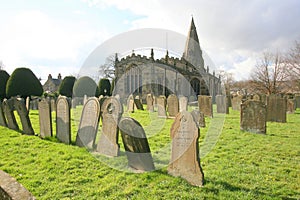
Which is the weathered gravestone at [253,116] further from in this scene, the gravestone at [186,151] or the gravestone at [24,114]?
the gravestone at [24,114]

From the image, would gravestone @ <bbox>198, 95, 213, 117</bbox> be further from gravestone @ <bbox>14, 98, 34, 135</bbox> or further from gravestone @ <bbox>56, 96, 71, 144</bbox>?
gravestone @ <bbox>14, 98, 34, 135</bbox>

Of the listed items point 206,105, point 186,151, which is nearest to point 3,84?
point 206,105

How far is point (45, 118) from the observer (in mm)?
6824

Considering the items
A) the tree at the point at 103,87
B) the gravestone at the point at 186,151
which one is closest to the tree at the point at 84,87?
the tree at the point at 103,87

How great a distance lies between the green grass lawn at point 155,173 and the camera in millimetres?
3230

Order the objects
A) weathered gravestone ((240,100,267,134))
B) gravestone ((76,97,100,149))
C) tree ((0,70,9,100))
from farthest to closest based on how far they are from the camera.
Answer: tree ((0,70,9,100)), weathered gravestone ((240,100,267,134)), gravestone ((76,97,100,149))

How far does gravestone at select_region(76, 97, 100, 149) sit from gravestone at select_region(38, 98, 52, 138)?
1.42m

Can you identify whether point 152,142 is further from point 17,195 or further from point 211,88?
point 211,88

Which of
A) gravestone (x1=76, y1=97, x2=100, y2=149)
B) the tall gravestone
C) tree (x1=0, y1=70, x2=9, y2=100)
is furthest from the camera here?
tree (x1=0, y1=70, x2=9, y2=100)

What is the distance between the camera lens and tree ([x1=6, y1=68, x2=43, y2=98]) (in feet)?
66.7

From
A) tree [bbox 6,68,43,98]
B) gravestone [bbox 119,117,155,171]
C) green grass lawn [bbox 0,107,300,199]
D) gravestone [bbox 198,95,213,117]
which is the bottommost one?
green grass lawn [bbox 0,107,300,199]

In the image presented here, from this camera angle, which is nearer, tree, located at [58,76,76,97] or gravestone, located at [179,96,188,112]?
gravestone, located at [179,96,188,112]

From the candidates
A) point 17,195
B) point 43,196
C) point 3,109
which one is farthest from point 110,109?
point 3,109

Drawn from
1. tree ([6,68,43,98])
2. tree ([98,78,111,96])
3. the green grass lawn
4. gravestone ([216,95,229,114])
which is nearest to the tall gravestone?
gravestone ([216,95,229,114])
